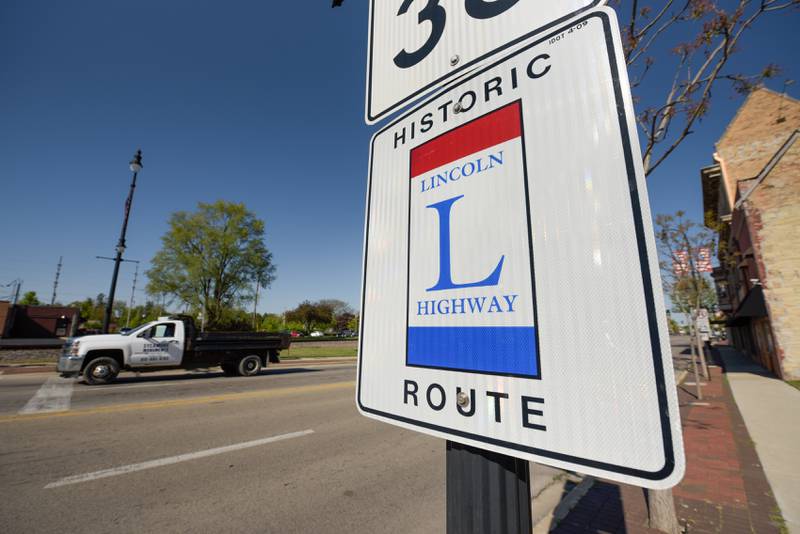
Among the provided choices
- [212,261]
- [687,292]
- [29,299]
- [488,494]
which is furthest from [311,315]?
[488,494]

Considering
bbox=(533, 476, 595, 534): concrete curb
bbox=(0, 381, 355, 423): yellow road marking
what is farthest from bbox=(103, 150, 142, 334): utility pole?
bbox=(533, 476, 595, 534): concrete curb

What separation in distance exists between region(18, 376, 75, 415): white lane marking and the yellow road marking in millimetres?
459

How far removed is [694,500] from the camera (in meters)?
3.98

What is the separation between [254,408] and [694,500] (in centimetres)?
794

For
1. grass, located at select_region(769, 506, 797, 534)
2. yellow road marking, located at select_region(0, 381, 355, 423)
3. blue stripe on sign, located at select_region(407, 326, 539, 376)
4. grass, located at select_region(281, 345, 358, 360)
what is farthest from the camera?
grass, located at select_region(281, 345, 358, 360)

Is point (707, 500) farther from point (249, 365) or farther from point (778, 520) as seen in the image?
point (249, 365)

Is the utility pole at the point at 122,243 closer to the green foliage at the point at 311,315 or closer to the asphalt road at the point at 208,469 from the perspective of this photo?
the asphalt road at the point at 208,469

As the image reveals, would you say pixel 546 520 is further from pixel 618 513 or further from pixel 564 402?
pixel 564 402

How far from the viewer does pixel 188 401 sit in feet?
27.5

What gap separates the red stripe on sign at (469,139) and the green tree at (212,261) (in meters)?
33.4

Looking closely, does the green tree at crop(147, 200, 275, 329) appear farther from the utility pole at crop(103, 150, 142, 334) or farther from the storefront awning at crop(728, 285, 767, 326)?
the storefront awning at crop(728, 285, 767, 326)

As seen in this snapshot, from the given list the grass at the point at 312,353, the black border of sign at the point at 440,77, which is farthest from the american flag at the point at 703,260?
the grass at the point at 312,353

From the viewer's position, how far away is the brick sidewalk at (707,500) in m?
3.45

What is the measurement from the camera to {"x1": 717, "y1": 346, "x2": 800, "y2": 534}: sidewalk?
4074 mm
